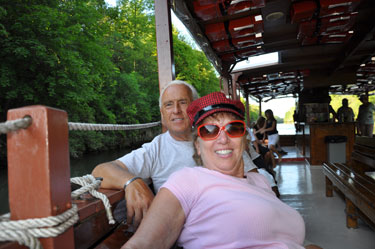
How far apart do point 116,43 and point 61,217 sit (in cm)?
2049

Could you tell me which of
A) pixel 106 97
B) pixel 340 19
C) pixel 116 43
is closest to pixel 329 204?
pixel 340 19

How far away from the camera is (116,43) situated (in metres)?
19.5

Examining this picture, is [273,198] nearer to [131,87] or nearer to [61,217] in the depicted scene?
[61,217]

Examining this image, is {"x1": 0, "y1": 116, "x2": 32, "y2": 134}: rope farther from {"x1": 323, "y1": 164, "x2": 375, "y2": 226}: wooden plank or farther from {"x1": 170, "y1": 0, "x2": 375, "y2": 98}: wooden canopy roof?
{"x1": 170, "y1": 0, "x2": 375, "y2": 98}: wooden canopy roof

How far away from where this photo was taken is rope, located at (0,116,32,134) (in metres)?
0.58

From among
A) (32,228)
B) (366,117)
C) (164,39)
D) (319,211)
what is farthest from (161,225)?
(366,117)

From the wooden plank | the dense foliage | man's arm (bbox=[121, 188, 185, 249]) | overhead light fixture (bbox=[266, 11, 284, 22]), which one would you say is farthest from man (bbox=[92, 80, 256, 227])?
the dense foliage

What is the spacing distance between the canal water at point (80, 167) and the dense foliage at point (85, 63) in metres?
0.53

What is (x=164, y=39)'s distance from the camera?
251 cm

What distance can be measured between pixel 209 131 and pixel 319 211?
2.94 m

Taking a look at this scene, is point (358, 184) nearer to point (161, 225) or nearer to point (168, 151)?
point (168, 151)

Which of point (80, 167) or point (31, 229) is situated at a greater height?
point (31, 229)

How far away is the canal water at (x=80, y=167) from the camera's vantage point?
29.1 feet

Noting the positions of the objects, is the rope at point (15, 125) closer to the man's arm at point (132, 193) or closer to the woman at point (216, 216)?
the woman at point (216, 216)
